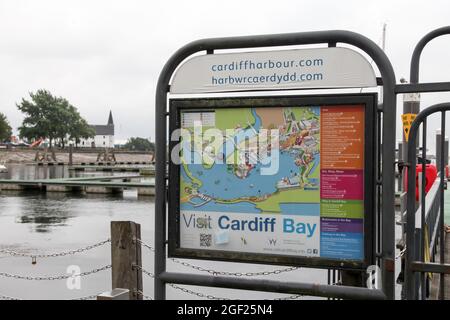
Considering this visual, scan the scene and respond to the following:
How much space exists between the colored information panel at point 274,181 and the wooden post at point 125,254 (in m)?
0.92

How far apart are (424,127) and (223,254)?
78.2 inches

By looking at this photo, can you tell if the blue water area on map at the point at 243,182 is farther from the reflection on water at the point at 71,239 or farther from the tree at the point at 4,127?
the tree at the point at 4,127

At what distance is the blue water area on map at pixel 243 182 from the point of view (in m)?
4.64

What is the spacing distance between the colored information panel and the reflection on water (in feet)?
17.9

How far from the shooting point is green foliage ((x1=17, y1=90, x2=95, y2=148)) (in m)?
121

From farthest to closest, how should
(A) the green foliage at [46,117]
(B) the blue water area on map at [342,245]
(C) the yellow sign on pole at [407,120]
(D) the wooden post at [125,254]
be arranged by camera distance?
(A) the green foliage at [46,117], (C) the yellow sign on pole at [407,120], (D) the wooden post at [125,254], (B) the blue water area on map at [342,245]

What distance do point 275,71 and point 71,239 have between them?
1448cm

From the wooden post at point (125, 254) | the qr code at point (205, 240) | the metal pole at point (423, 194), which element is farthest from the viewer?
the wooden post at point (125, 254)

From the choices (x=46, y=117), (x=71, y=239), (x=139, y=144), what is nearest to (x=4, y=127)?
(x=46, y=117)

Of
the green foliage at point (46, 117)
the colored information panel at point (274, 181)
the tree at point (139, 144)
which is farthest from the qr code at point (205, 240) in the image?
the tree at point (139, 144)

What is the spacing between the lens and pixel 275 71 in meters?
4.61

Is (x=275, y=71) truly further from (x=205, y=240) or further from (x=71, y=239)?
(x=71, y=239)

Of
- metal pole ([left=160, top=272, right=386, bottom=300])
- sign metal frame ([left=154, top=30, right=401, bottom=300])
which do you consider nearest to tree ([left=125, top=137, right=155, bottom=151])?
sign metal frame ([left=154, top=30, right=401, bottom=300])
